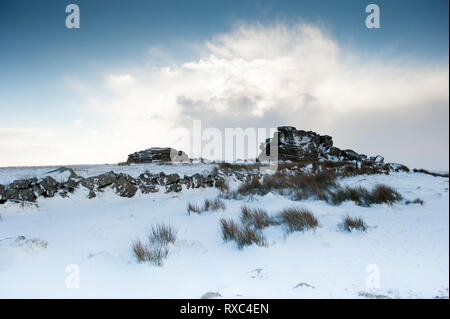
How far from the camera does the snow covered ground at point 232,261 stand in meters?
1.91

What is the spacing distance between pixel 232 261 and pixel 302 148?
20683mm

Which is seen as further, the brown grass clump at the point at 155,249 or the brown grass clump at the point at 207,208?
the brown grass clump at the point at 207,208

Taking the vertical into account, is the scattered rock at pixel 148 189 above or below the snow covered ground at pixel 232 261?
above

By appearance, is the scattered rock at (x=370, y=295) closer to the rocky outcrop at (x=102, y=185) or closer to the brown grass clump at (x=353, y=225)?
the brown grass clump at (x=353, y=225)

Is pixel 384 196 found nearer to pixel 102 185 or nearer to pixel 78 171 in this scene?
pixel 102 185

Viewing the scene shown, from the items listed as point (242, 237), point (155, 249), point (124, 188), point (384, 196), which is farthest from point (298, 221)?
point (124, 188)

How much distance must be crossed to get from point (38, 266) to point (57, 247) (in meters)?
0.53

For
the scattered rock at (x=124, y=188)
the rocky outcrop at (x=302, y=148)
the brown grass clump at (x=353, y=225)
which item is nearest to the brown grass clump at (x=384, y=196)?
the brown grass clump at (x=353, y=225)

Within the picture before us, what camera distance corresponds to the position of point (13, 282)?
1.97 meters

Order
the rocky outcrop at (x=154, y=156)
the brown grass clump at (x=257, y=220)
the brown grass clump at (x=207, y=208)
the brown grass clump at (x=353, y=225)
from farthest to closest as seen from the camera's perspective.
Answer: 1. the rocky outcrop at (x=154, y=156)
2. the brown grass clump at (x=207, y=208)
3. the brown grass clump at (x=257, y=220)
4. the brown grass clump at (x=353, y=225)

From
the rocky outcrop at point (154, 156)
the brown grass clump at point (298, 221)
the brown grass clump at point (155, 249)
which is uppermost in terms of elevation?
the rocky outcrop at point (154, 156)

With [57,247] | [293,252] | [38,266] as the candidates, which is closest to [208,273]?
[293,252]

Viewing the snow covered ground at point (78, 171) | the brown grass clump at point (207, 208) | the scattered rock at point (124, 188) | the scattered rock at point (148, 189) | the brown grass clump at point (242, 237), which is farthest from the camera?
the scattered rock at point (148, 189)

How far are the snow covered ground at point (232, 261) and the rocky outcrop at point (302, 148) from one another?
57.6ft
